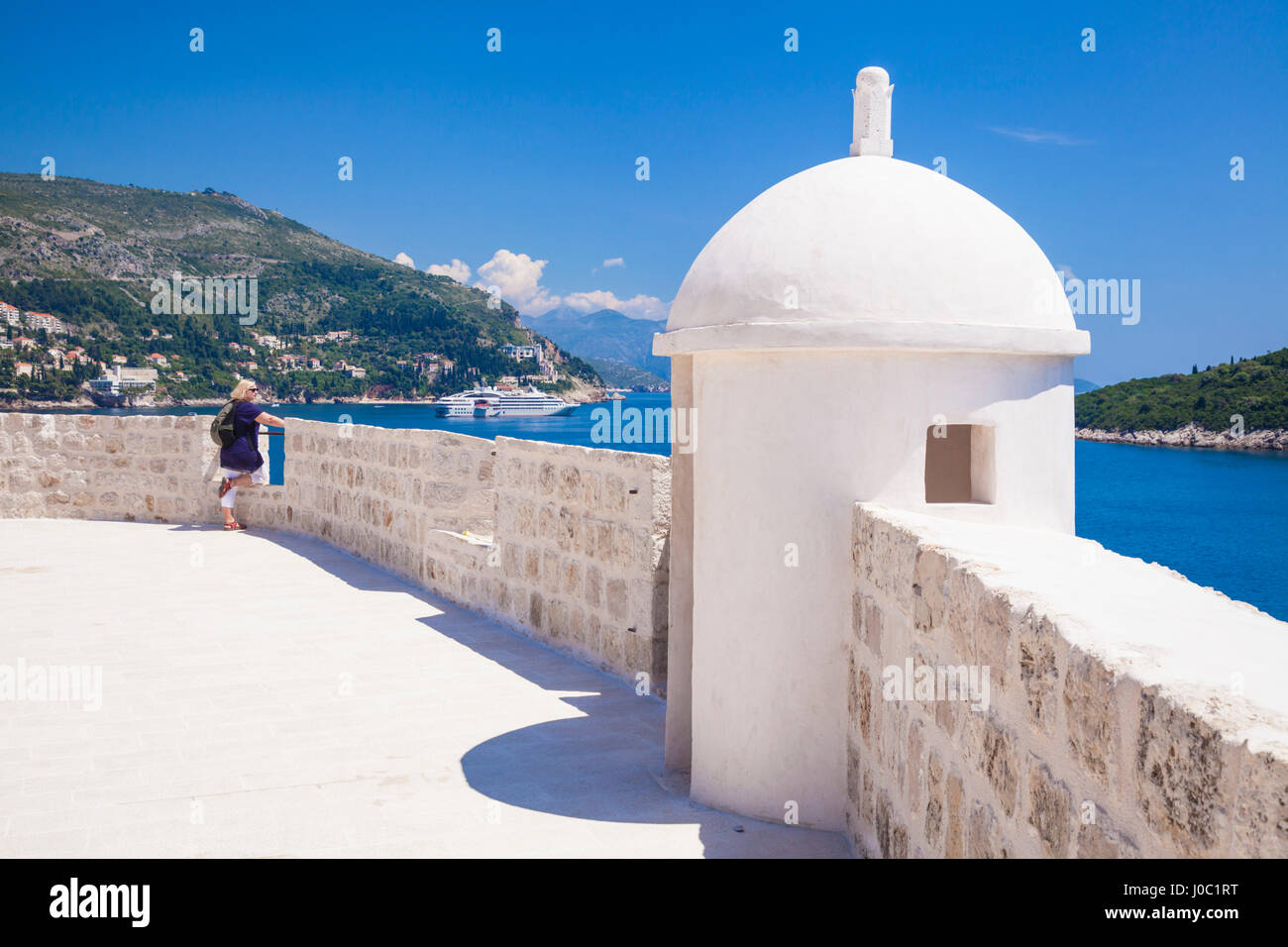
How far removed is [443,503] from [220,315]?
6857 cm

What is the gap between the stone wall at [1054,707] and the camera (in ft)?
4.94

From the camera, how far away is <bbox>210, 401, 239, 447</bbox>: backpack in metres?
11.6

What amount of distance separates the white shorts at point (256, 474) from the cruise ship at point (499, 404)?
281 feet

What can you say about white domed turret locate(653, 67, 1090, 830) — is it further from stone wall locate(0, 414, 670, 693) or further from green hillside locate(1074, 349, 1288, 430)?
green hillside locate(1074, 349, 1288, 430)

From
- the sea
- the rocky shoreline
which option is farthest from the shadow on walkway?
the rocky shoreline

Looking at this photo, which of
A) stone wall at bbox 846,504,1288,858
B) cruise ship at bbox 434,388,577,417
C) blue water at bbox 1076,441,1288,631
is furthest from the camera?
cruise ship at bbox 434,388,577,417

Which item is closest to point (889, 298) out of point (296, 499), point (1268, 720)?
point (1268, 720)

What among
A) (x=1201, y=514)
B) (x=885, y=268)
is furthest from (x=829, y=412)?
(x=1201, y=514)

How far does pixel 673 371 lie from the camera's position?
4.68 metres

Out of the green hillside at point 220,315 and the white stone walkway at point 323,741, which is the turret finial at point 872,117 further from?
the green hillside at point 220,315

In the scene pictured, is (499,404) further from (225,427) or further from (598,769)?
(598,769)

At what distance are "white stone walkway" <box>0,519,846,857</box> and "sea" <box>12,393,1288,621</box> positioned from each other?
15.5 metres

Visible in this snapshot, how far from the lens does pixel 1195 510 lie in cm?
4803

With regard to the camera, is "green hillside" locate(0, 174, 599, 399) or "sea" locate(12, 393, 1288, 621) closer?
"sea" locate(12, 393, 1288, 621)
